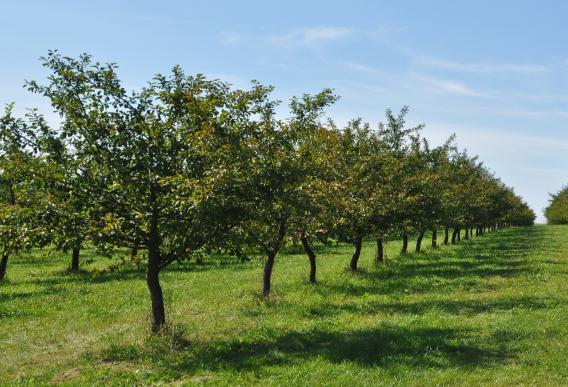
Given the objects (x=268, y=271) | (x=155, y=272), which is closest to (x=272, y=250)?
(x=268, y=271)

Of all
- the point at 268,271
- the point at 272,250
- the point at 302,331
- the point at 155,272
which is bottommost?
the point at 302,331

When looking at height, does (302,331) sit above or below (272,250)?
below

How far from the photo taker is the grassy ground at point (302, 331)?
10586 millimetres

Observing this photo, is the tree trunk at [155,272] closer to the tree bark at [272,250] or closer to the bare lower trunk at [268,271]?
the tree bark at [272,250]

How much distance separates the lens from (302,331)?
14.2 meters

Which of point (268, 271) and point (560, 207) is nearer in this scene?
point (268, 271)

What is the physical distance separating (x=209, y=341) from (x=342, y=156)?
14.3 metres

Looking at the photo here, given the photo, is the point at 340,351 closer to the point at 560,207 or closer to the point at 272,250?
the point at 272,250

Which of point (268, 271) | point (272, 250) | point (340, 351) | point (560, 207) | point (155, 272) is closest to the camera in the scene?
point (340, 351)

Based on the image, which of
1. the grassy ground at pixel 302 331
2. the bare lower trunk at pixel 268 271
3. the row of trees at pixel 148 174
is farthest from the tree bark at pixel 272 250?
the row of trees at pixel 148 174

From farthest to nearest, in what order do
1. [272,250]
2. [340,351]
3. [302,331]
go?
[272,250] < [302,331] < [340,351]

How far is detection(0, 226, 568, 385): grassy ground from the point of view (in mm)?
10586

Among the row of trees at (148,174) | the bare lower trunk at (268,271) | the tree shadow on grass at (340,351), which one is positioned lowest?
the tree shadow on grass at (340,351)

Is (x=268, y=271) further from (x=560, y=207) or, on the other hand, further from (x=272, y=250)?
(x=560, y=207)
